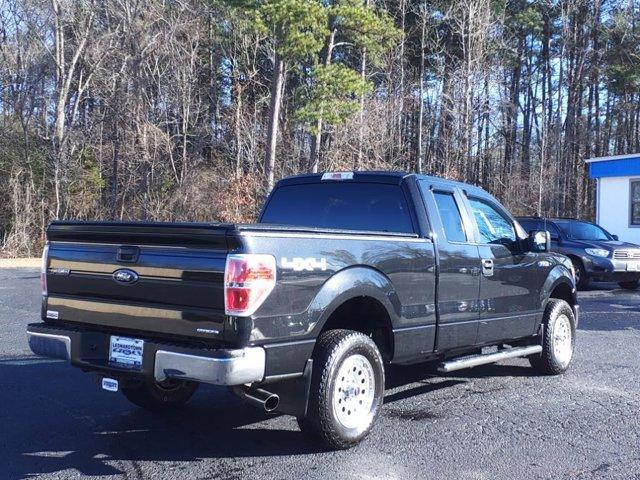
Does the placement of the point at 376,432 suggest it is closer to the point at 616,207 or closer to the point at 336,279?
the point at 336,279

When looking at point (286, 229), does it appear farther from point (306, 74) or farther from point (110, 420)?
point (306, 74)

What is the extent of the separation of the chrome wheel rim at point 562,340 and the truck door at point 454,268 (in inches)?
66.7

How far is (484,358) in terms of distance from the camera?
657 centimetres

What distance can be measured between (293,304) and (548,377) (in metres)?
4.15

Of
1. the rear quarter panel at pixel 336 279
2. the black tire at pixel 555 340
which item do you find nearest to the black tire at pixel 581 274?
the black tire at pixel 555 340

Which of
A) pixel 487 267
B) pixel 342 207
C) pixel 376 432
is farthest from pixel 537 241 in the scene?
pixel 376 432

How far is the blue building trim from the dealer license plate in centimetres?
2189

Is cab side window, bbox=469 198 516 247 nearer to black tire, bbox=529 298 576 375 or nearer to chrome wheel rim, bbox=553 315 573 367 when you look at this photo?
Answer: black tire, bbox=529 298 576 375

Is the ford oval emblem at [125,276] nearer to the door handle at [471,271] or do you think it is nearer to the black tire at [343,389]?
the black tire at [343,389]

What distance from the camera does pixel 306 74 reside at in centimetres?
2988

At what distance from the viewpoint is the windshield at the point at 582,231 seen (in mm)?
16859

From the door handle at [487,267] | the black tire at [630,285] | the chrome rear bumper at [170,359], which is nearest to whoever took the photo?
the chrome rear bumper at [170,359]

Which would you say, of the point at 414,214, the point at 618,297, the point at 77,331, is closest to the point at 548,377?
the point at 414,214

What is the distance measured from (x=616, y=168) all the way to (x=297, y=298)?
2205 centimetres
